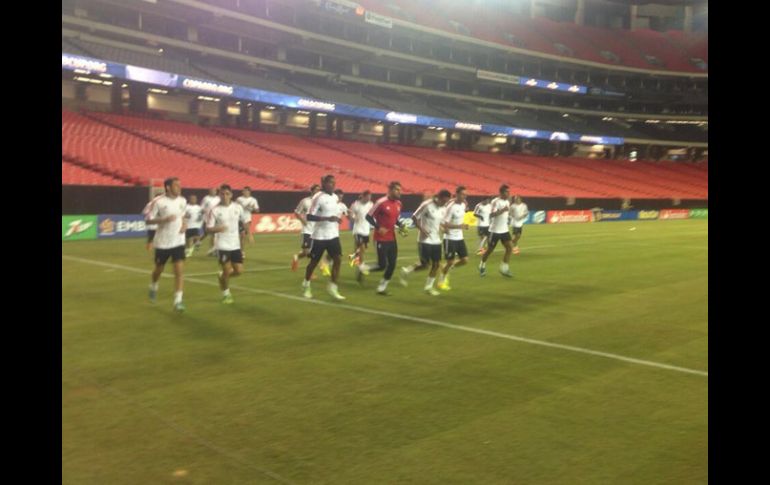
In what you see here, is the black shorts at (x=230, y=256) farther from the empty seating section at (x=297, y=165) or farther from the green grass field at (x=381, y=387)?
the empty seating section at (x=297, y=165)

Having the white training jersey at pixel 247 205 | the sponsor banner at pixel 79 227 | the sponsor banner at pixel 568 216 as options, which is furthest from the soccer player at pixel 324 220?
the sponsor banner at pixel 568 216

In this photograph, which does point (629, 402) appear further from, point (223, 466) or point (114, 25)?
point (114, 25)

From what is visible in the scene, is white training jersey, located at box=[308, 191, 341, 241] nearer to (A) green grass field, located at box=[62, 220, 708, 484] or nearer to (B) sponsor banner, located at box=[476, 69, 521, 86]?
(A) green grass field, located at box=[62, 220, 708, 484]

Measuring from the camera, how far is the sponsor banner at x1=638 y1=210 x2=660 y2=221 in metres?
50.9

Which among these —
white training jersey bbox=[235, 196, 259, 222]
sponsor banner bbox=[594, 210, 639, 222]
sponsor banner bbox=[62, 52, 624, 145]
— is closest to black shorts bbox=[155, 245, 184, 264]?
white training jersey bbox=[235, 196, 259, 222]

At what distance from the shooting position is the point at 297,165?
3759cm

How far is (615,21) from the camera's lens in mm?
82938

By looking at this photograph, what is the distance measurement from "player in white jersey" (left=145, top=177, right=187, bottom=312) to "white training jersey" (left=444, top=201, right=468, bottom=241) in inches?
219

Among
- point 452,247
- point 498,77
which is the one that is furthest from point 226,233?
point 498,77

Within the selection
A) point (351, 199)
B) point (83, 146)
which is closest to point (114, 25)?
point (83, 146)

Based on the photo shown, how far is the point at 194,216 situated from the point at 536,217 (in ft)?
95.9
